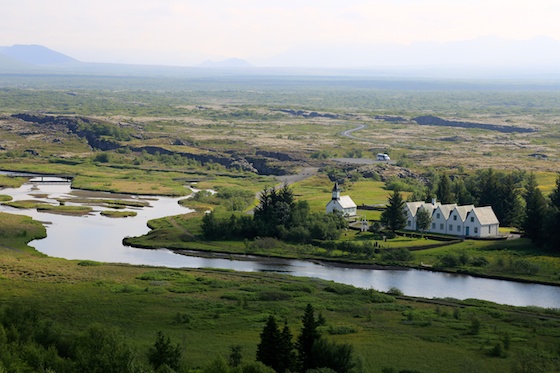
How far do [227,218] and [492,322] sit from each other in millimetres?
40819

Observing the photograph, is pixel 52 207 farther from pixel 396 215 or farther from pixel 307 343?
pixel 307 343

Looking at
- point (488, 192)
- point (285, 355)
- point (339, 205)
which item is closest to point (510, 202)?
point (488, 192)

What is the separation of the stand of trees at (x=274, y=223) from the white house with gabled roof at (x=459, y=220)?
7289mm

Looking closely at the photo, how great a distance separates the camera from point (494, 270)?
245 feet

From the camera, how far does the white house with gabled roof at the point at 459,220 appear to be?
284ft

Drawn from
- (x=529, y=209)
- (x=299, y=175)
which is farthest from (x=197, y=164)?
(x=529, y=209)

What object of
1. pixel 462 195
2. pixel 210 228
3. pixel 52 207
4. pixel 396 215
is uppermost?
pixel 462 195

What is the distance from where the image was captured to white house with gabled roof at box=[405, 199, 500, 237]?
8656cm

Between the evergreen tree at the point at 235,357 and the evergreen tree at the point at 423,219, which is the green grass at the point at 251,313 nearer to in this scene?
the evergreen tree at the point at 235,357

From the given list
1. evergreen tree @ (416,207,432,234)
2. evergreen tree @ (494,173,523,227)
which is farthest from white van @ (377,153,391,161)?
evergreen tree @ (416,207,432,234)

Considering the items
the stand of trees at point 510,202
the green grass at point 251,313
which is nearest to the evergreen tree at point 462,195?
the stand of trees at point 510,202

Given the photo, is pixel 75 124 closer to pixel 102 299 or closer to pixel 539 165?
pixel 539 165

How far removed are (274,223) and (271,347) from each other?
157 ft

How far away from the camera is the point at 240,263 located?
261ft
